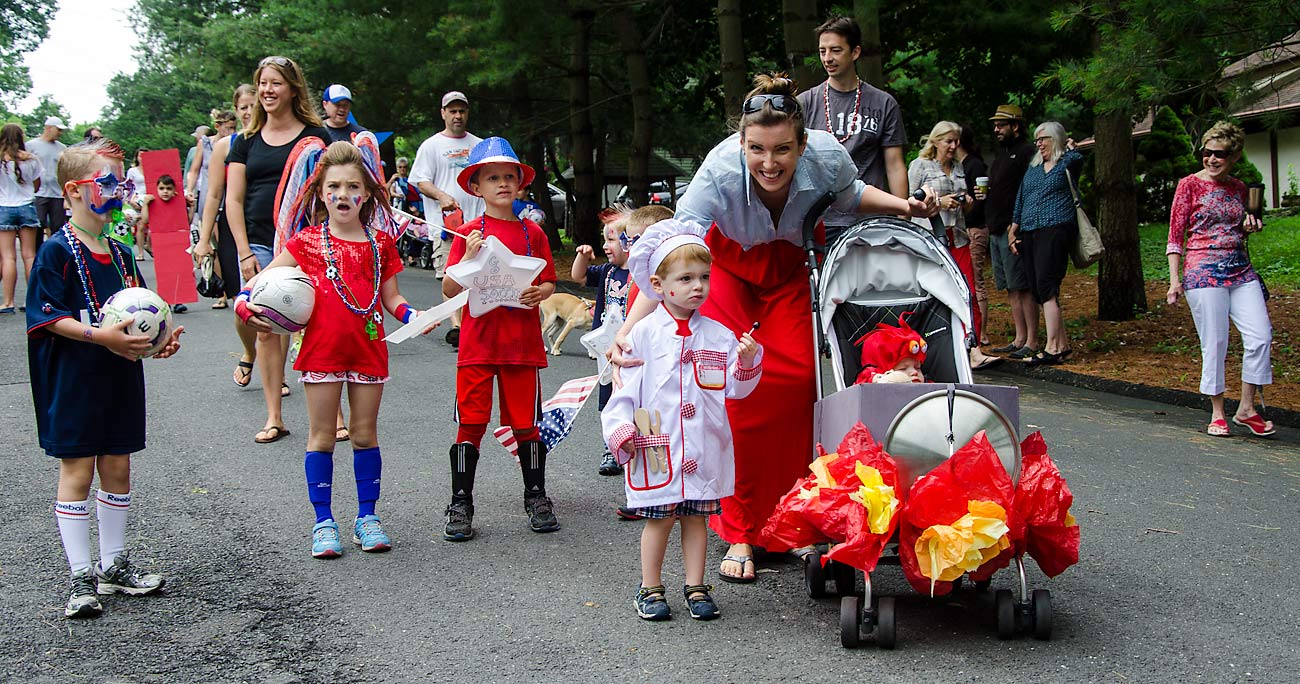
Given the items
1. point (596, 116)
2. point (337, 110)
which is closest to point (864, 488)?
point (337, 110)

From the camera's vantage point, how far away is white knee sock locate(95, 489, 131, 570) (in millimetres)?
4789

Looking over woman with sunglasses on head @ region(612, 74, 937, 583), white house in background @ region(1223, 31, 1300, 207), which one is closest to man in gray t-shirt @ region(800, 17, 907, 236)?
woman with sunglasses on head @ region(612, 74, 937, 583)

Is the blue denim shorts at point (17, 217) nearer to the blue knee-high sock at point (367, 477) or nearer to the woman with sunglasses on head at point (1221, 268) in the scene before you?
the blue knee-high sock at point (367, 477)

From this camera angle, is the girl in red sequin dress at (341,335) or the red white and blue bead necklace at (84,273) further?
the girl in red sequin dress at (341,335)

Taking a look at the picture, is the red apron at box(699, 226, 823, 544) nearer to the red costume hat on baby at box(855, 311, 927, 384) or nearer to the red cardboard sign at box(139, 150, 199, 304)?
the red costume hat on baby at box(855, 311, 927, 384)

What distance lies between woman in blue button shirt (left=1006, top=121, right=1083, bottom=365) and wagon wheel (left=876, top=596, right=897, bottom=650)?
7.36m

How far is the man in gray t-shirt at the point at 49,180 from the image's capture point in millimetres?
14133

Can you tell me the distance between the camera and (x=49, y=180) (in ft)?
46.5

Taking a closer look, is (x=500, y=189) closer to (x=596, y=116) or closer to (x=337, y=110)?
(x=337, y=110)

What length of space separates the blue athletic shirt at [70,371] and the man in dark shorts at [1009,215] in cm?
869

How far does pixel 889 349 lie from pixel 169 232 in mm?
3667

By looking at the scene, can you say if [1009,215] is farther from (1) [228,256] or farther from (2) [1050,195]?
(1) [228,256]

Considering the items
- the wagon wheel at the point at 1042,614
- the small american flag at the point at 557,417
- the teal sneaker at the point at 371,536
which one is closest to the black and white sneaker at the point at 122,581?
the teal sneaker at the point at 371,536

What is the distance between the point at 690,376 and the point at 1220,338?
508 centimetres
